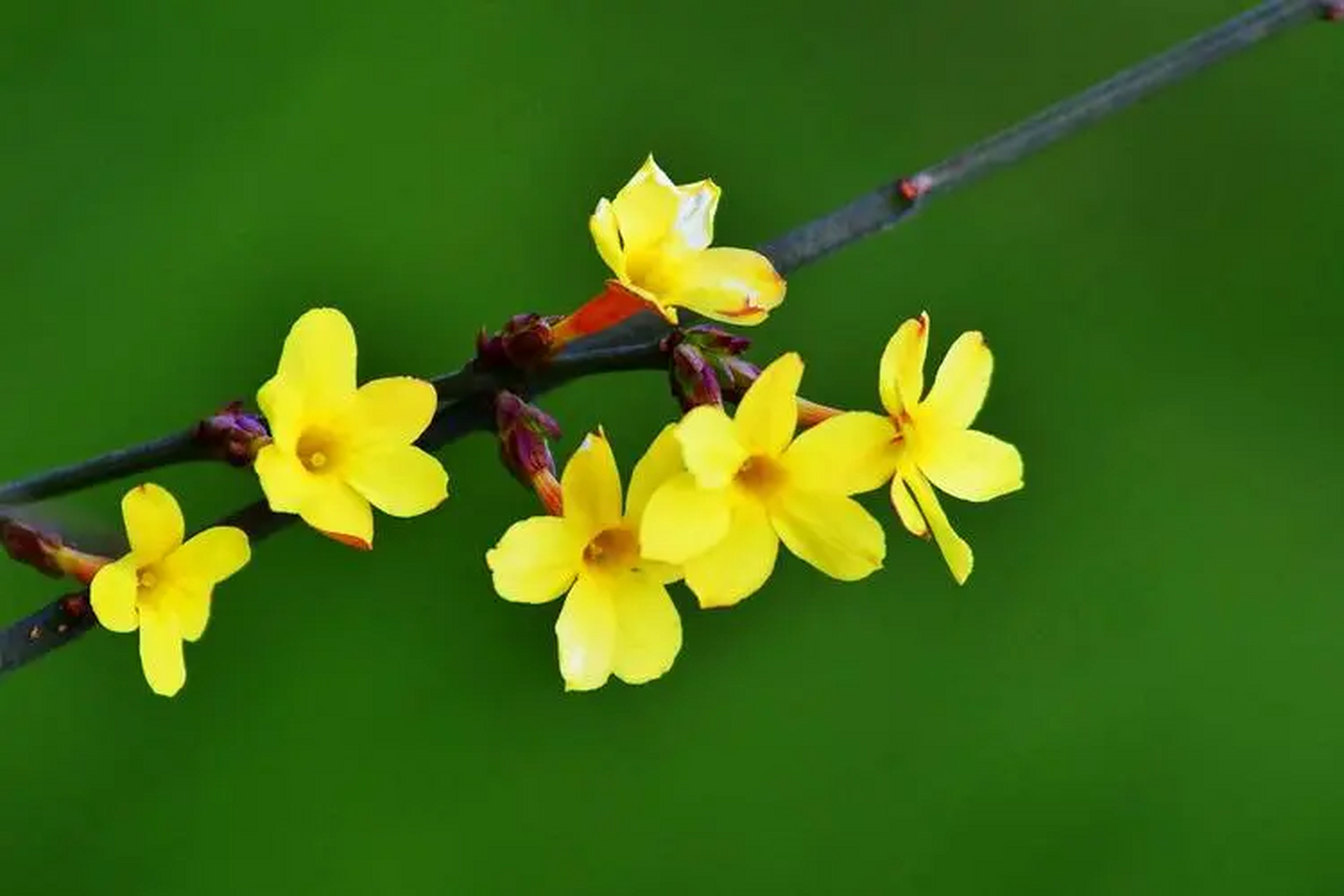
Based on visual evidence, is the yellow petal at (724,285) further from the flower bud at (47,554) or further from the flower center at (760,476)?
the flower bud at (47,554)

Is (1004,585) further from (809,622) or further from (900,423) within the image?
(900,423)

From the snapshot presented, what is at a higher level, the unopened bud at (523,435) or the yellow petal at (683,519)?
the unopened bud at (523,435)

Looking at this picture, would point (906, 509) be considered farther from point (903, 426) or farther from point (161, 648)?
point (161, 648)

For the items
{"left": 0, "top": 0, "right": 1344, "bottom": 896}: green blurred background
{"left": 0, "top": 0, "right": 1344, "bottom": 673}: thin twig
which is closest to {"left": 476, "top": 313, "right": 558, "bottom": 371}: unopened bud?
{"left": 0, "top": 0, "right": 1344, "bottom": 673}: thin twig

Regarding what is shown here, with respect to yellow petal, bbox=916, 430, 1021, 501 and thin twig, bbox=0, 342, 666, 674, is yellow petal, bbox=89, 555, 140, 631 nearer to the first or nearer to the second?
thin twig, bbox=0, 342, 666, 674

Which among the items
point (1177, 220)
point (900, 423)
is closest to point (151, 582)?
point (900, 423)

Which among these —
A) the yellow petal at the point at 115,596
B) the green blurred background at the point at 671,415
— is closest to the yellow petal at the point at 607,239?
the yellow petal at the point at 115,596
